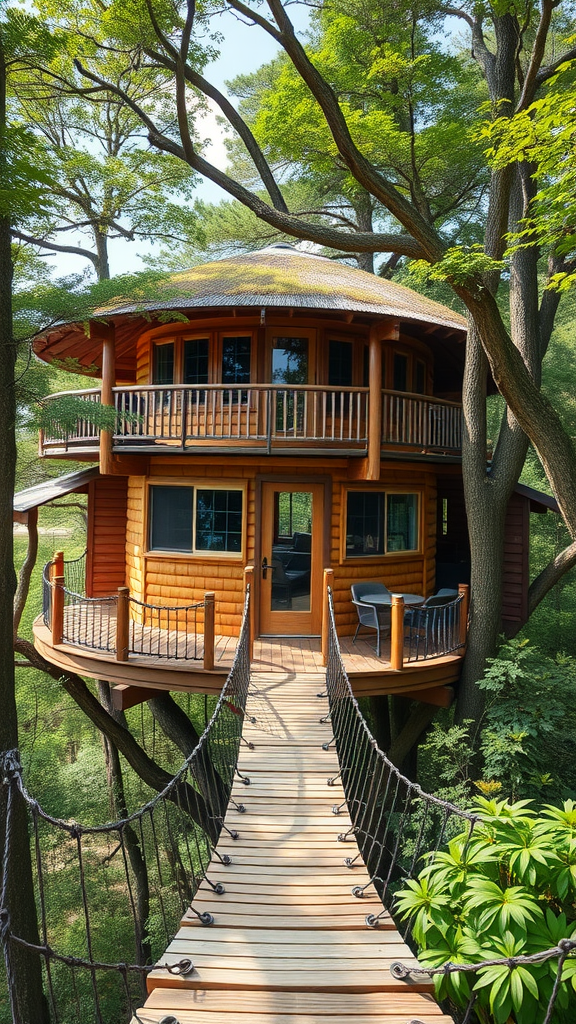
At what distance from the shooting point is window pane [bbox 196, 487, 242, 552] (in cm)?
941

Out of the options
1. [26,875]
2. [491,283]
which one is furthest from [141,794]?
[491,283]

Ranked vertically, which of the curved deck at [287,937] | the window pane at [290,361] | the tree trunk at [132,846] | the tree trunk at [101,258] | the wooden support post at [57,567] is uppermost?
the tree trunk at [101,258]

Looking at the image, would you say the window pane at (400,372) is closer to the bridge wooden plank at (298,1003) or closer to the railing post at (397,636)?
the railing post at (397,636)

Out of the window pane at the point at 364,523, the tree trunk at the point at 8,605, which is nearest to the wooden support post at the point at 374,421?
the window pane at the point at 364,523

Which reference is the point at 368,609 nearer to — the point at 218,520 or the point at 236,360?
the point at 218,520

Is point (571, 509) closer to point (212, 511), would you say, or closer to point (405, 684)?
point (405, 684)

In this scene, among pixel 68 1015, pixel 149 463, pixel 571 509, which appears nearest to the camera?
pixel 571 509

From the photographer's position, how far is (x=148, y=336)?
36.0 feet

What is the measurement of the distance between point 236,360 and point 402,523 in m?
4.45

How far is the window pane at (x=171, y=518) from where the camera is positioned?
9.70 meters

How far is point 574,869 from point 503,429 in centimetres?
835

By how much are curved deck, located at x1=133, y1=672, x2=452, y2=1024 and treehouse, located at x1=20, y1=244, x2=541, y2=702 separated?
3.35m

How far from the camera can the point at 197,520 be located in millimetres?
9602

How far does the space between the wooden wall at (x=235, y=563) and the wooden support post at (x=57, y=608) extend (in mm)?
1880
